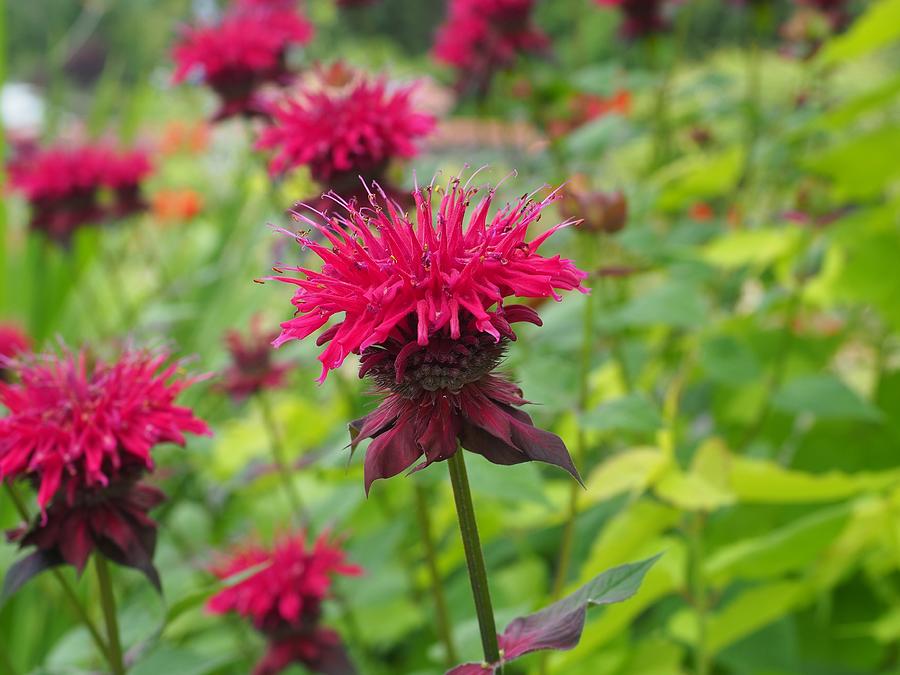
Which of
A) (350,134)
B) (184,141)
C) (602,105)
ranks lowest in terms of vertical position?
(350,134)

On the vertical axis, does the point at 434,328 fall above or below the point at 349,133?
below

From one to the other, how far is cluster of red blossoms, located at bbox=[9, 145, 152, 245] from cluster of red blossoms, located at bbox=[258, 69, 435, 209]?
1.07 meters

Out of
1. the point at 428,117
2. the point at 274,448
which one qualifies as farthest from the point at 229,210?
the point at 428,117

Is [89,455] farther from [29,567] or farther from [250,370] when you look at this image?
[250,370]

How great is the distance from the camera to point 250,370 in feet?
5.09

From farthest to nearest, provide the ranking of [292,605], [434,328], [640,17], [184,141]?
1. [184,141]
2. [640,17]
3. [292,605]
4. [434,328]

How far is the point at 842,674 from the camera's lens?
1318 mm

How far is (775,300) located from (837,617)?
0.52m

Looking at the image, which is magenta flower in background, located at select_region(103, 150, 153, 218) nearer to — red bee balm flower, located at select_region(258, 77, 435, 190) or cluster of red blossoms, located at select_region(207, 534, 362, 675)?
red bee balm flower, located at select_region(258, 77, 435, 190)

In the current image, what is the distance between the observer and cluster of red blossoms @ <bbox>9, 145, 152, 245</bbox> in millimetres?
2072

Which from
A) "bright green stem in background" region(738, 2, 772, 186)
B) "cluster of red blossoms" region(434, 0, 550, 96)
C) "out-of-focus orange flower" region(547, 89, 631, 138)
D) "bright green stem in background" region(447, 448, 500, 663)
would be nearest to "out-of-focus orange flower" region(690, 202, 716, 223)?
"out-of-focus orange flower" region(547, 89, 631, 138)

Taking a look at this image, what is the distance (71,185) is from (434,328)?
5.64 feet

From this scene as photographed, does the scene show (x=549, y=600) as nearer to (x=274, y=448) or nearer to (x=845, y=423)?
(x=274, y=448)

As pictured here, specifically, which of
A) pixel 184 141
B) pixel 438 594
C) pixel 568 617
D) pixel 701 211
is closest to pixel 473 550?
pixel 568 617
